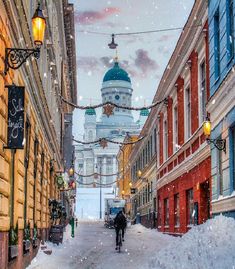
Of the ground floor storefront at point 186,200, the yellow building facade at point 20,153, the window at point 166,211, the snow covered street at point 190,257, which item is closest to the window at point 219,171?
the ground floor storefront at point 186,200

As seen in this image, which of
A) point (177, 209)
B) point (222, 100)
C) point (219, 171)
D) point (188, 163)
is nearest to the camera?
point (222, 100)

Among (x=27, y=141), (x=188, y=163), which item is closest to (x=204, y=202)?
(x=188, y=163)

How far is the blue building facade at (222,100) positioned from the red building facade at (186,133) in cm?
201

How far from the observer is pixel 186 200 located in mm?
25828

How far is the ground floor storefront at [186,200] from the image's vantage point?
21406 mm

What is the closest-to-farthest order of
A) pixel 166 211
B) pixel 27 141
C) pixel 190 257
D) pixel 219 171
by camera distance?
pixel 190 257
pixel 27 141
pixel 219 171
pixel 166 211

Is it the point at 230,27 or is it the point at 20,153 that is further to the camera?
the point at 230,27

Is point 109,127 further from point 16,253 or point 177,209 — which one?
point 16,253

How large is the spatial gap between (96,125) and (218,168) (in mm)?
144580

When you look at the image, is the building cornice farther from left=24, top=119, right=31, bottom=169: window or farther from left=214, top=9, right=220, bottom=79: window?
left=24, top=119, right=31, bottom=169: window

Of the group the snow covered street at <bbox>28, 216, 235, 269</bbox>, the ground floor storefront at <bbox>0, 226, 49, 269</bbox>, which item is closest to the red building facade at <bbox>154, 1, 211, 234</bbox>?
the snow covered street at <bbox>28, 216, 235, 269</bbox>

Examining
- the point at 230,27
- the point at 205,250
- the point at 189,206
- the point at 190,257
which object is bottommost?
the point at 190,257

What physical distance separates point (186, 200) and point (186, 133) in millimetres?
2909

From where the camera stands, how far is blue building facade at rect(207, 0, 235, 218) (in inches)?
612
